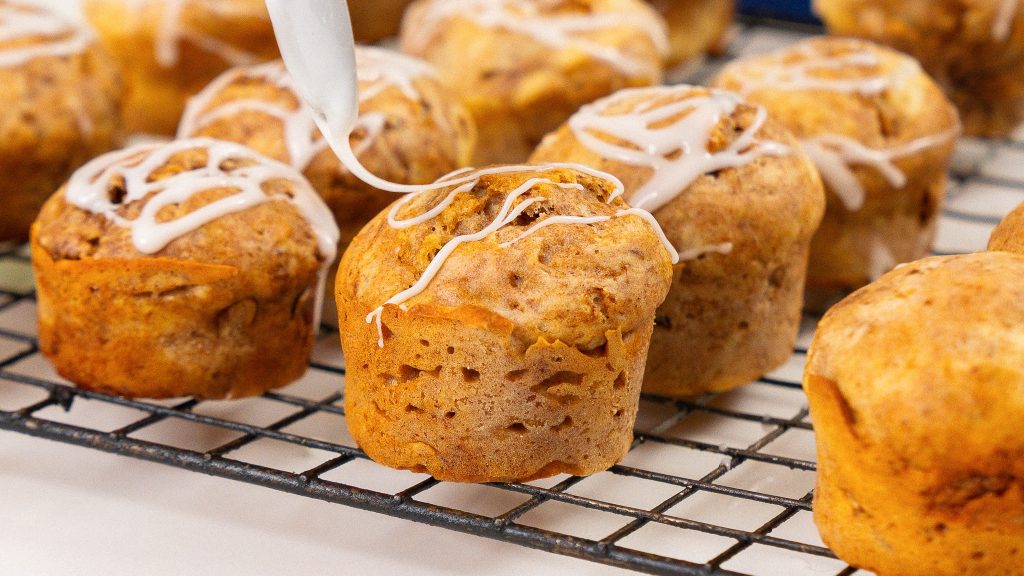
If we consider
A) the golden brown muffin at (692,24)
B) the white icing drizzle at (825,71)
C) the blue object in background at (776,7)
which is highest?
the white icing drizzle at (825,71)

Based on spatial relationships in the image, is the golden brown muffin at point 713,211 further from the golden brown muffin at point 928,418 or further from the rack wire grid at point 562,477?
the golden brown muffin at point 928,418

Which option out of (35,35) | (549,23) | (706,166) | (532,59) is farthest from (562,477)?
(35,35)

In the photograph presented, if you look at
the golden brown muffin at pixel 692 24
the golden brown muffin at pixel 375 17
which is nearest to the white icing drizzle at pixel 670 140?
the golden brown muffin at pixel 692 24

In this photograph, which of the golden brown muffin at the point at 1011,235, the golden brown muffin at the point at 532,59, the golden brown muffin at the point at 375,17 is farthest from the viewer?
the golden brown muffin at the point at 375,17

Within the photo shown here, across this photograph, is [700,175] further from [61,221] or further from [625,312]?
[61,221]

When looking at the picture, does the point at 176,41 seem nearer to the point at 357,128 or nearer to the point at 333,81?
the point at 357,128
